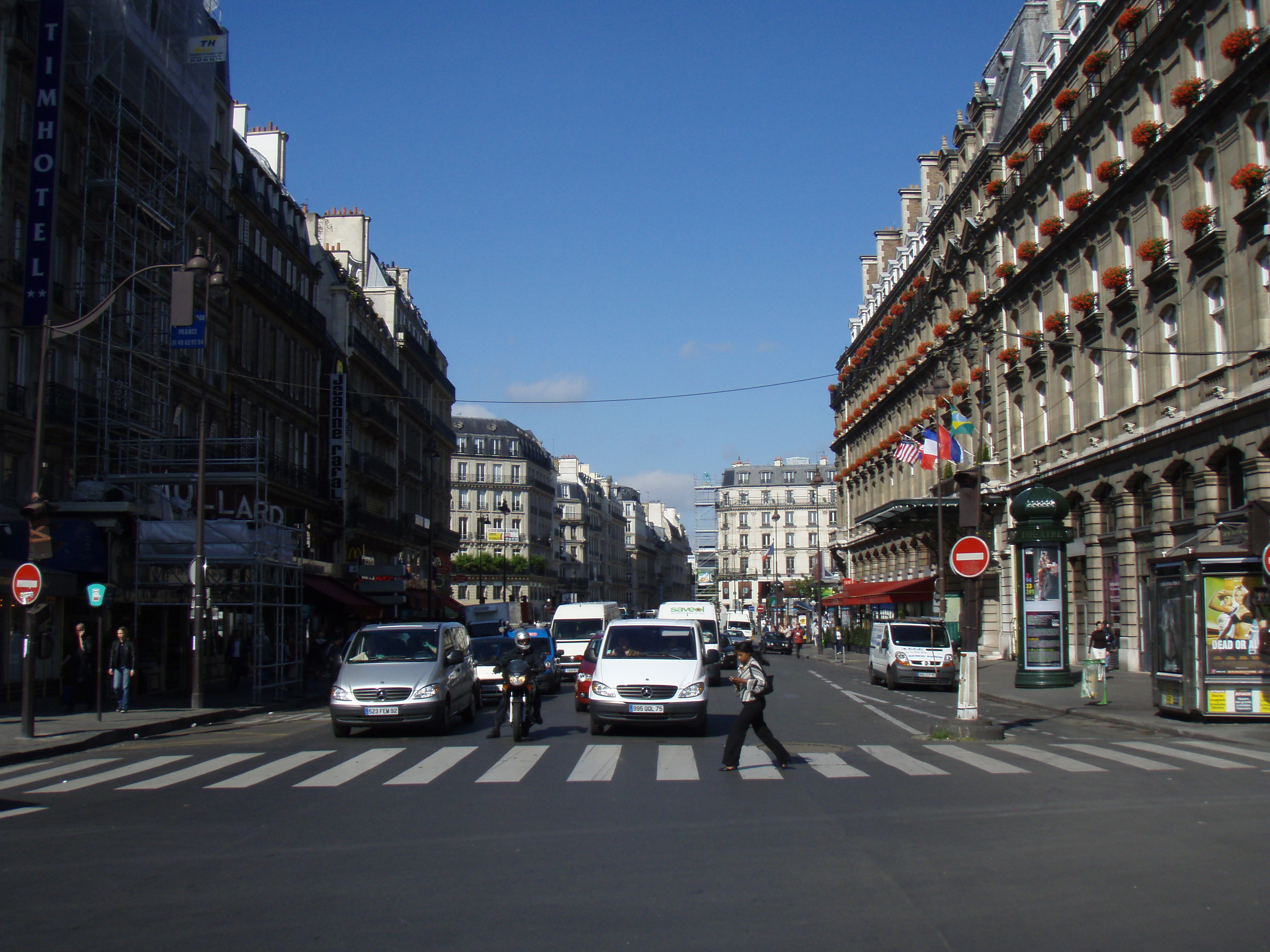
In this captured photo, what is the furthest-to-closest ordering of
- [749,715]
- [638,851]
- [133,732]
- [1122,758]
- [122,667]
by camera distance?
[122,667], [133,732], [1122,758], [749,715], [638,851]

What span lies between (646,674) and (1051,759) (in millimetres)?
5752

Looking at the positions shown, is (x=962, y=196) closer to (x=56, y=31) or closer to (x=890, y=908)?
(x=56, y=31)

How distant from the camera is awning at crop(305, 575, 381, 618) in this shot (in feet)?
133

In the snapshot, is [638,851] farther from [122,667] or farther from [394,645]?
[122,667]

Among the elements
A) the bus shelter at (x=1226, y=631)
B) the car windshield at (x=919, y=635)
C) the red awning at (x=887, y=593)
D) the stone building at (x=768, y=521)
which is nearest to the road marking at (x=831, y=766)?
the bus shelter at (x=1226, y=631)

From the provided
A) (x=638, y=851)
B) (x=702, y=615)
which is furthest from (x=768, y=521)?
(x=638, y=851)

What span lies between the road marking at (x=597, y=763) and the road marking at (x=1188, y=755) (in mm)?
6992

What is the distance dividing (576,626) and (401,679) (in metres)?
18.1

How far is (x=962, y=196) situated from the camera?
167 feet

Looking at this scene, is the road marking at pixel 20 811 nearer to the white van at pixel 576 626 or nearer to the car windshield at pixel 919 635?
the white van at pixel 576 626

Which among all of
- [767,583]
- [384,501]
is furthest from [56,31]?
[767,583]

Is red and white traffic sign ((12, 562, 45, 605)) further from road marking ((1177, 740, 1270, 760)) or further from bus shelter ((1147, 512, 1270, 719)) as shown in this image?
bus shelter ((1147, 512, 1270, 719))

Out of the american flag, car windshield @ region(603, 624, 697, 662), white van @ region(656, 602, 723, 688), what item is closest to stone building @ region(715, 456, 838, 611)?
the american flag

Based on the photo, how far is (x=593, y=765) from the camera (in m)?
14.6
